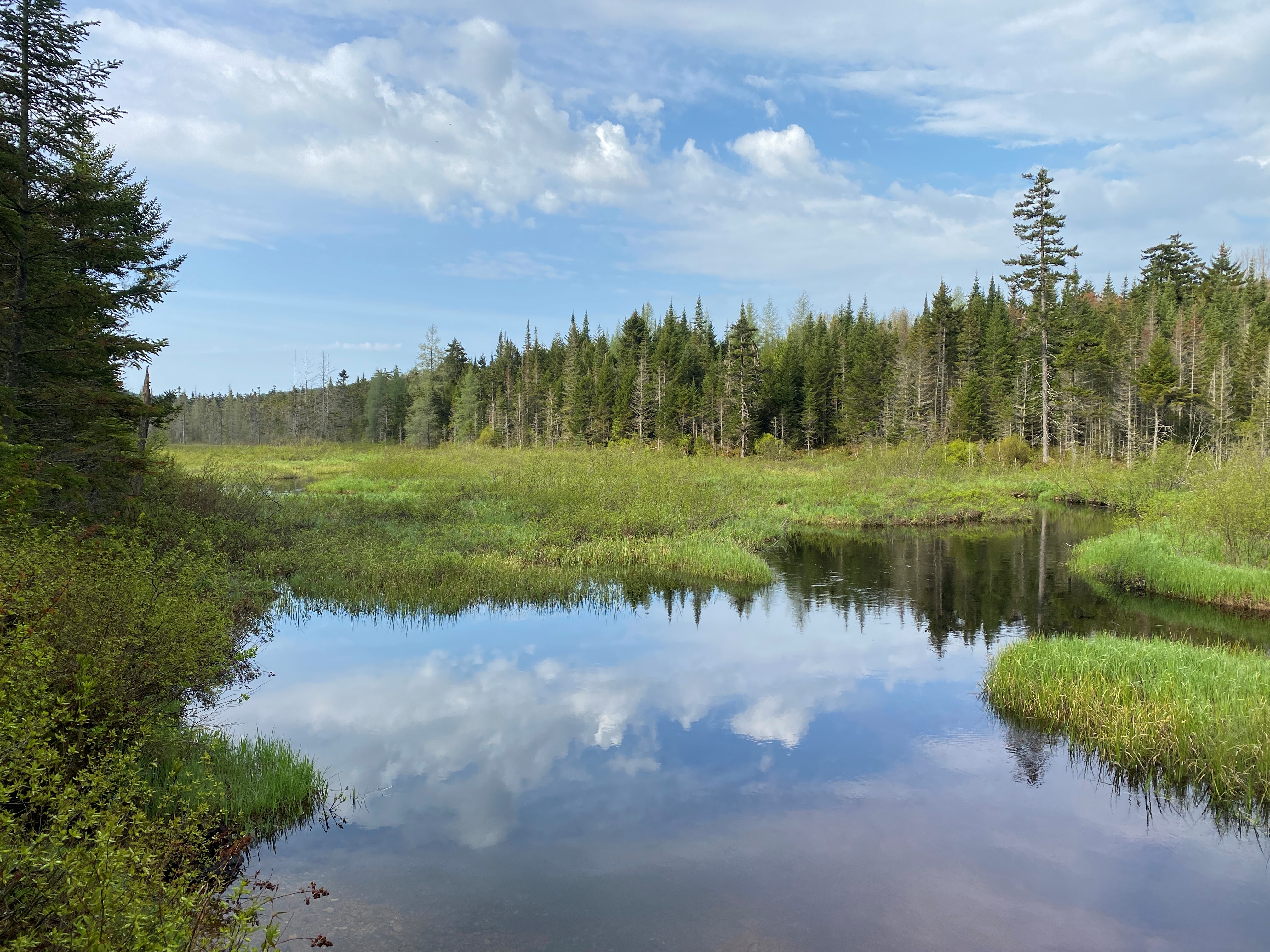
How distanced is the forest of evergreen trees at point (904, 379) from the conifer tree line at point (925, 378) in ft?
0.69

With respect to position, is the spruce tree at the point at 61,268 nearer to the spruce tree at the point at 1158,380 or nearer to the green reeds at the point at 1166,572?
the green reeds at the point at 1166,572

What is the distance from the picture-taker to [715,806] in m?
8.20

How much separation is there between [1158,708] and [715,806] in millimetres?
5677

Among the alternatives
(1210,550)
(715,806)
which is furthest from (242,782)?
(1210,550)

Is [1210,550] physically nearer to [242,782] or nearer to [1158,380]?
[242,782]

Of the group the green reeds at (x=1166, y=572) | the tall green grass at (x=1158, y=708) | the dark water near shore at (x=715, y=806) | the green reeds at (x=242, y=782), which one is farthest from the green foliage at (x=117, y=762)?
the green reeds at (x=1166, y=572)

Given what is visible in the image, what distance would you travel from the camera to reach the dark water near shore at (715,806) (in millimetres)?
6195

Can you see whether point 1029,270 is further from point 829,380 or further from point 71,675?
point 71,675

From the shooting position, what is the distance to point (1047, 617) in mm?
15719

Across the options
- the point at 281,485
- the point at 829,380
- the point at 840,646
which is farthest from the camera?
the point at 829,380

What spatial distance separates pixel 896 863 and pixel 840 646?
7.40 meters

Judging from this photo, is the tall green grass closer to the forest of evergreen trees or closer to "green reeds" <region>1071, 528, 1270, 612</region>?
"green reeds" <region>1071, 528, 1270, 612</region>

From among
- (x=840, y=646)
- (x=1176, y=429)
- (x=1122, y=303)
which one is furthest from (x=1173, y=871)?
(x=1122, y=303)

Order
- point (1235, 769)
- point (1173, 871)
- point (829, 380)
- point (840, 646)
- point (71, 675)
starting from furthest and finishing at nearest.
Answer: point (829, 380) < point (840, 646) < point (1235, 769) < point (1173, 871) < point (71, 675)
